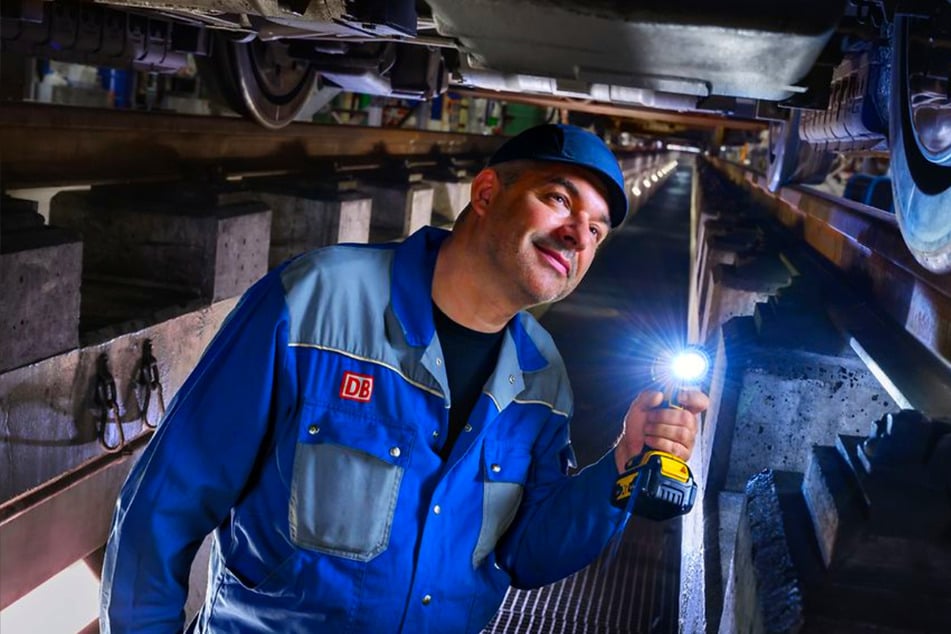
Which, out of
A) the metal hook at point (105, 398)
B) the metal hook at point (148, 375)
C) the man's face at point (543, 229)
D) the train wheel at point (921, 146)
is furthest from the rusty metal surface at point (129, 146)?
the train wheel at point (921, 146)

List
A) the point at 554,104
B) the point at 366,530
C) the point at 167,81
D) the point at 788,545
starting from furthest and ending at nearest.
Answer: the point at 167,81, the point at 554,104, the point at 366,530, the point at 788,545

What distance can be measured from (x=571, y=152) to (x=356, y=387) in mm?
767

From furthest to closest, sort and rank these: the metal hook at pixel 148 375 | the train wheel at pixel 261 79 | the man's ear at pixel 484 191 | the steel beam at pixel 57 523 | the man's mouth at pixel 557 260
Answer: the train wheel at pixel 261 79 < the metal hook at pixel 148 375 < the steel beam at pixel 57 523 < the man's ear at pixel 484 191 < the man's mouth at pixel 557 260

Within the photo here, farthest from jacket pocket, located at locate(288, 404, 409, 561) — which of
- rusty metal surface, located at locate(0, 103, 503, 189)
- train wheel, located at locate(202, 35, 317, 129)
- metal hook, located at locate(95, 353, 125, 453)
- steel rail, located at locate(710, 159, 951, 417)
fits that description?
train wheel, located at locate(202, 35, 317, 129)

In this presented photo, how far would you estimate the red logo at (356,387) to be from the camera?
7.22 feet

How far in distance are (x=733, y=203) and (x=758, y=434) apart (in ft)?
26.1

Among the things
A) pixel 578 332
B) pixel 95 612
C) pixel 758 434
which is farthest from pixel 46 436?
pixel 578 332

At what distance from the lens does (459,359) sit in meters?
2.43

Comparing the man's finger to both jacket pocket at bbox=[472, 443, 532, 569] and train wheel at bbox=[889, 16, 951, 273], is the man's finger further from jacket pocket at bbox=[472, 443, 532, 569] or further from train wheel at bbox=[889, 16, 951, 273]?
train wheel at bbox=[889, 16, 951, 273]

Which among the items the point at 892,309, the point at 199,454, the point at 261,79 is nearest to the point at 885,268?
the point at 892,309

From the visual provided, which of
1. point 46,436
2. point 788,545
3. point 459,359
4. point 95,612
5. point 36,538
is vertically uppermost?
point 459,359

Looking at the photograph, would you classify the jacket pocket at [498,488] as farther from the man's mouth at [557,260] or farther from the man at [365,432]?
the man's mouth at [557,260]

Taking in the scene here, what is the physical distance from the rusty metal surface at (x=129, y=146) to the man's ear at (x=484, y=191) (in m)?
2.93

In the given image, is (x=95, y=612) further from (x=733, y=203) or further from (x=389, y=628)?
(x=733, y=203)
